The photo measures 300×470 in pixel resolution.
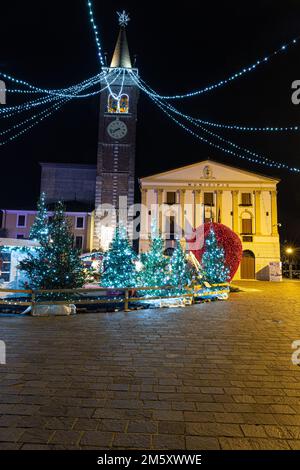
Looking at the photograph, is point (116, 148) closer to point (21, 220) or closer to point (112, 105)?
point (112, 105)

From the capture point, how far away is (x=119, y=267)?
45.2 feet

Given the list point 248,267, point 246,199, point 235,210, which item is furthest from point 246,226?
point 248,267

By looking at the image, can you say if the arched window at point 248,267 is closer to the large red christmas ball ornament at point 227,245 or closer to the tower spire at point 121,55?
the large red christmas ball ornament at point 227,245

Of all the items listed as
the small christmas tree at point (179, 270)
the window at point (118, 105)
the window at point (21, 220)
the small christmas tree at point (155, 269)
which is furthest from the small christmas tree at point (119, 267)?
the window at point (118, 105)

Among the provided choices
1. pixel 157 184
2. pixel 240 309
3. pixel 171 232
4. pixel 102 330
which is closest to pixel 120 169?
pixel 157 184

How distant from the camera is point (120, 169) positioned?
34.3 metres

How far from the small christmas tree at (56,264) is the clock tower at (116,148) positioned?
21.0 meters

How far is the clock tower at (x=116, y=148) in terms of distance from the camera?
33.5 meters

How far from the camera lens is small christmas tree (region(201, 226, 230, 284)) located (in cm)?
1569

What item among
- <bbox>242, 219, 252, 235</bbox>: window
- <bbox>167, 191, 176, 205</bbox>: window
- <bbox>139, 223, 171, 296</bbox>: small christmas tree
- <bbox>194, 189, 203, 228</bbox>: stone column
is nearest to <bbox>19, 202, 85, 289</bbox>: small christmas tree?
<bbox>139, 223, 171, 296</bbox>: small christmas tree

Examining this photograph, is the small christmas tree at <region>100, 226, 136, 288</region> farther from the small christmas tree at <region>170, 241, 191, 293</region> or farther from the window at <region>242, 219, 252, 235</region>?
the window at <region>242, 219, 252, 235</region>

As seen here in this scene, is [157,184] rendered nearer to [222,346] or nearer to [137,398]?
[222,346]

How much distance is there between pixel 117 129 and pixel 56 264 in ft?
91.9

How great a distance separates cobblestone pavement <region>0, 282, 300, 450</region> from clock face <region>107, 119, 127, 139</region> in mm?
30825
